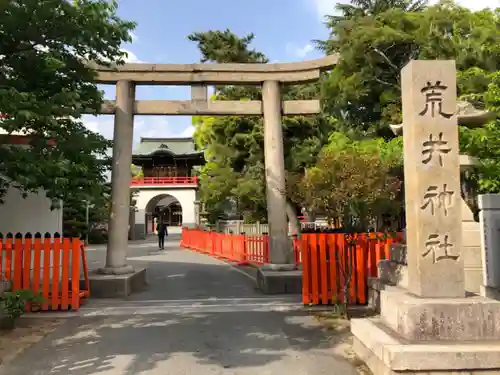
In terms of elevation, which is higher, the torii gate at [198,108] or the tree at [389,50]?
the tree at [389,50]

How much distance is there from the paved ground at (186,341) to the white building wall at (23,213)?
2998 mm

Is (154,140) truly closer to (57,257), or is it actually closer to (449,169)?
(57,257)

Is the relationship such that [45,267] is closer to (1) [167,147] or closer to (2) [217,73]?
(2) [217,73]

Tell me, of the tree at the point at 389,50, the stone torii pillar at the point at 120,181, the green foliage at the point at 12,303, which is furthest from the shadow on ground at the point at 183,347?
the tree at the point at 389,50

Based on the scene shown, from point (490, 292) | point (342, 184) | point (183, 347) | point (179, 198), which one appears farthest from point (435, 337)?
point (179, 198)

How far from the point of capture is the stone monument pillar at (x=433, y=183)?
14.6 feet

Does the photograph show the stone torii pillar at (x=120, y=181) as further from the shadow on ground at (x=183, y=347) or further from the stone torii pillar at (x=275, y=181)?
the stone torii pillar at (x=275, y=181)

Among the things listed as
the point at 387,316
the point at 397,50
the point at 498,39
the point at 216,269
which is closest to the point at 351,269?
the point at 387,316

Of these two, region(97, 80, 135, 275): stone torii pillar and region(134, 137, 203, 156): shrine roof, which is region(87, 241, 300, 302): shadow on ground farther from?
region(134, 137, 203, 156): shrine roof

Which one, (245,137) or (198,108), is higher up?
(245,137)

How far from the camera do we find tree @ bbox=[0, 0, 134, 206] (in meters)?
5.86

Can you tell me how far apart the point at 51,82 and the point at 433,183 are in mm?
5775

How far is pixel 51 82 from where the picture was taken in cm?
677

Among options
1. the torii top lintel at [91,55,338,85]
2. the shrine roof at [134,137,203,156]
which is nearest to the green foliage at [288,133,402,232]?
the torii top lintel at [91,55,338,85]
